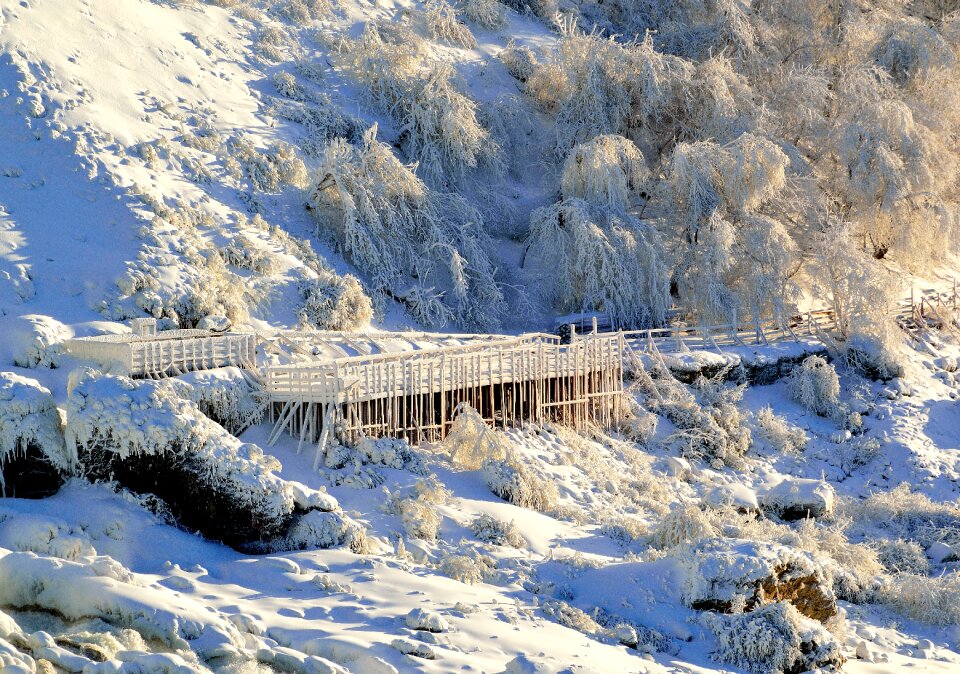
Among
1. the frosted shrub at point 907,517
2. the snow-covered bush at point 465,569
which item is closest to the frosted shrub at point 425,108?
the frosted shrub at point 907,517

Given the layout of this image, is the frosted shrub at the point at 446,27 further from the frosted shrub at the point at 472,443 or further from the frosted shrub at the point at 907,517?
the frosted shrub at the point at 907,517

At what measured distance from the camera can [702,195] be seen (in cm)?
2962

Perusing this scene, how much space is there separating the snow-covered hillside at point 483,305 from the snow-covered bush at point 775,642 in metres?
0.05

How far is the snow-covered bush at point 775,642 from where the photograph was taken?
1488cm

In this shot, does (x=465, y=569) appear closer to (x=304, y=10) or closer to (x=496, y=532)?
(x=496, y=532)

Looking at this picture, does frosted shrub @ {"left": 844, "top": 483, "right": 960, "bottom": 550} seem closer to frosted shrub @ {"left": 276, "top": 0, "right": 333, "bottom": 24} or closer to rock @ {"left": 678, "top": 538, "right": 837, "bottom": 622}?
rock @ {"left": 678, "top": 538, "right": 837, "bottom": 622}

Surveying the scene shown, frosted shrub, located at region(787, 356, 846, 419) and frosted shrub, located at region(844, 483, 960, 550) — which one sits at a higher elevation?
frosted shrub, located at region(787, 356, 846, 419)

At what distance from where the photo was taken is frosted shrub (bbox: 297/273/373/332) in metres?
25.1

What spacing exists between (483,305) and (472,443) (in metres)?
9.53

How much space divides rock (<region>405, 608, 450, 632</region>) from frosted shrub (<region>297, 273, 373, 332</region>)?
11.8 m

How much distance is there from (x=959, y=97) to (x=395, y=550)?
2427 centimetres

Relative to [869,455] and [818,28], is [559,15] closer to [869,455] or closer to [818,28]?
[818,28]

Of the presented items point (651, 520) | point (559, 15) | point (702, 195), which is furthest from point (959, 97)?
point (651, 520)

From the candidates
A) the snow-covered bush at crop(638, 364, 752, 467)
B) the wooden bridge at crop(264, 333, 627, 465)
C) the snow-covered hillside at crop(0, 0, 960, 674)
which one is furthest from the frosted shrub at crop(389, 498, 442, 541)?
the snow-covered bush at crop(638, 364, 752, 467)
